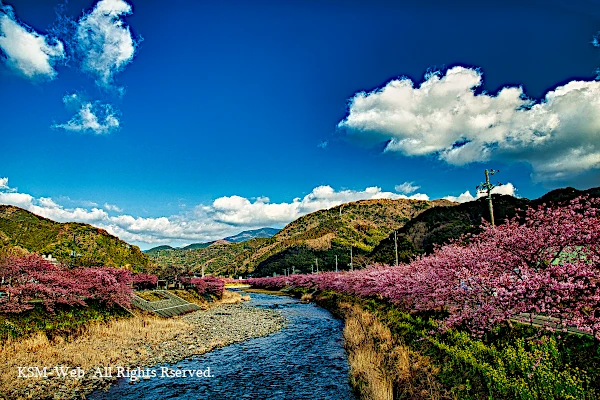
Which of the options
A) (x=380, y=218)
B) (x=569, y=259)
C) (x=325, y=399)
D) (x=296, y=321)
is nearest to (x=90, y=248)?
(x=296, y=321)

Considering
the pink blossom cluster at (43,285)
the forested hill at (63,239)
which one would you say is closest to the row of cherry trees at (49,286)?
the pink blossom cluster at (43,285)

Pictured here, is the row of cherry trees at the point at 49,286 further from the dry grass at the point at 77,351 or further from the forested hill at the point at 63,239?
the forested hill at the point at 63,239

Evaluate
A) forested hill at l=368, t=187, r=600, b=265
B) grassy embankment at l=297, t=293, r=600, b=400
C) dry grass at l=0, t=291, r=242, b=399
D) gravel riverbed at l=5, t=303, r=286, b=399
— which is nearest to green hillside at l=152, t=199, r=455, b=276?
forested hill at l=368, t=187, r=600, b=265

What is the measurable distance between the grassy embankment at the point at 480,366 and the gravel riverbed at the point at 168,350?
9658 mm

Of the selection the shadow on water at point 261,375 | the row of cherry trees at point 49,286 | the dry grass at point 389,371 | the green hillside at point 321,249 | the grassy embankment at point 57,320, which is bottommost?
the shadow on water at point 261,375

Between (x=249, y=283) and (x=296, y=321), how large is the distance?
95.0 metres

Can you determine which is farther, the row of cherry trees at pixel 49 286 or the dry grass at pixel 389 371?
the row of cherry trees at pixel 49 286

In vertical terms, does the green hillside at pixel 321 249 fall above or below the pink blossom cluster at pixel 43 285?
above

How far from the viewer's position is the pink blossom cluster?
62.8 ft

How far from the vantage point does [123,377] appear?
50.4 feet

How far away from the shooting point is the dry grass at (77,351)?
13.3 meters

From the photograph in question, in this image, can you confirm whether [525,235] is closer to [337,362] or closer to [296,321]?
[337,362]

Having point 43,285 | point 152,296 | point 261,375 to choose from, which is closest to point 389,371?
point 261,375

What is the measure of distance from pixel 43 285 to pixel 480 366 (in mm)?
22763
